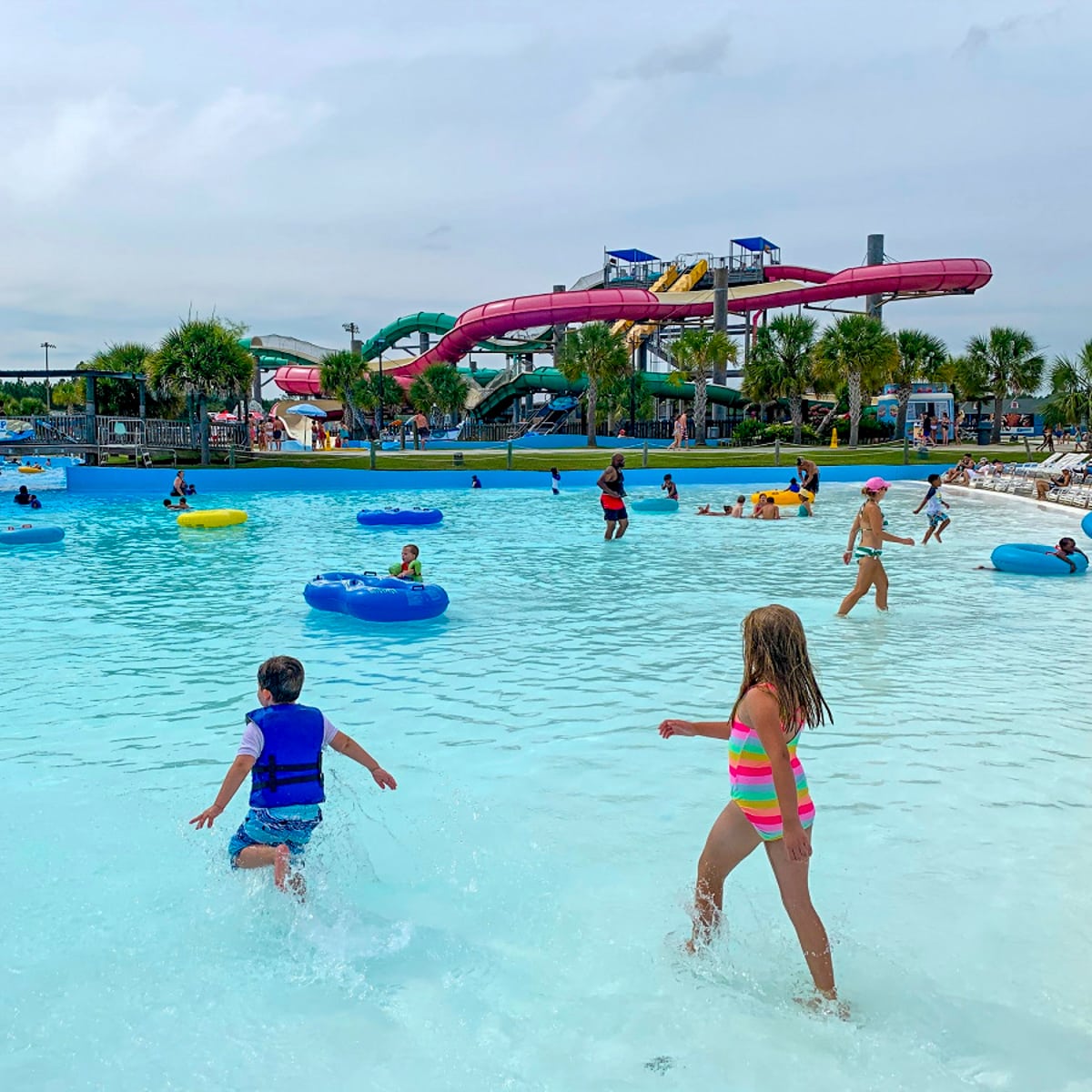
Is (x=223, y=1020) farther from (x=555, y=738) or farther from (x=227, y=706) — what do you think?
(x=227, y=706)

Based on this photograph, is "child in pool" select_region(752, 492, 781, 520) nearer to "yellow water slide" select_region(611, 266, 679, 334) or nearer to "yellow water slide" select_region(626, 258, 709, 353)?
"yellow water slide" select_region(626, 258, 709, 353)

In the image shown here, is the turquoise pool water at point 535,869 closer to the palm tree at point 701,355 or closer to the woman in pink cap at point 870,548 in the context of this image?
the woman in pink cap at point 870,548

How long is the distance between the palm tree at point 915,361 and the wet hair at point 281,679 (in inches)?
1800

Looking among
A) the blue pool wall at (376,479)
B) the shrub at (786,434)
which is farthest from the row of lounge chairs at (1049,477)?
the shrub at (786,434)

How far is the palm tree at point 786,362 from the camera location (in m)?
46.2

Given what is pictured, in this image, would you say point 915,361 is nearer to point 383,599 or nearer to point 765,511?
point 765,511

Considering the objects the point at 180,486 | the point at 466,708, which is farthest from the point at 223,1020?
the point at 180,486

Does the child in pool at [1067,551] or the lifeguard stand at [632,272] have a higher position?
the lifeguard stand at [632,272]

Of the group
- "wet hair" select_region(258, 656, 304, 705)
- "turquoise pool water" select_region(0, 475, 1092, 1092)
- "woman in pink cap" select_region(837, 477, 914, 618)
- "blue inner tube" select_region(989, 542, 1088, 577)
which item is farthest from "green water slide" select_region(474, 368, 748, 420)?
"wet hair" select_region(258, 656, 304, 705)

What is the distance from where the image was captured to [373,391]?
59.2 m

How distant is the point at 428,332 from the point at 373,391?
832cm

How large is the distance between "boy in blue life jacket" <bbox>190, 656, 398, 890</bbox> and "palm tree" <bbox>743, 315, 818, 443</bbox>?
145ft

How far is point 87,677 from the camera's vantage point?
8398mm

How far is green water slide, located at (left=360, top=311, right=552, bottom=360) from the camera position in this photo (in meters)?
58.7
